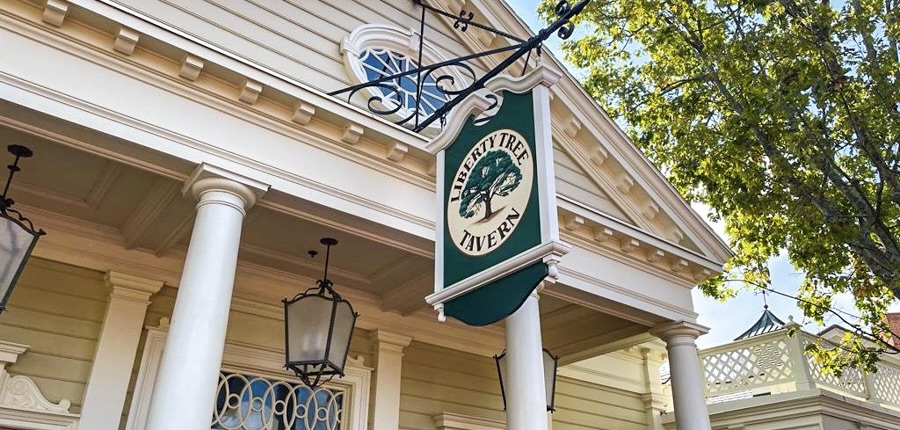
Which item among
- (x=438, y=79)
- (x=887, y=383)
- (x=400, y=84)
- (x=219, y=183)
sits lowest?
(x=219, y=183)

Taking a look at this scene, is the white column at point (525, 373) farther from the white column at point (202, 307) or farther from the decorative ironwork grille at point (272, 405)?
the white column at point (202, 307)

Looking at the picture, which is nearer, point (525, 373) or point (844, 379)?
point (525, 373)

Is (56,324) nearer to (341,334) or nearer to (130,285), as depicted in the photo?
(130,285)

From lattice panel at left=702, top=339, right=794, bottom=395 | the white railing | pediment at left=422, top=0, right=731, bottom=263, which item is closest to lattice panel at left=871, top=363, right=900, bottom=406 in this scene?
the white railing

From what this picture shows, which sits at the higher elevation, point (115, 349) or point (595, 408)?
point (595, 408)

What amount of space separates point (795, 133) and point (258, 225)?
600cm

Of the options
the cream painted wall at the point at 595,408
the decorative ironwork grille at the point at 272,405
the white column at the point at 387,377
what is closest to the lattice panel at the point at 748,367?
the cream painted wall at the point at 595,408

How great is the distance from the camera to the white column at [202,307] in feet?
12.2

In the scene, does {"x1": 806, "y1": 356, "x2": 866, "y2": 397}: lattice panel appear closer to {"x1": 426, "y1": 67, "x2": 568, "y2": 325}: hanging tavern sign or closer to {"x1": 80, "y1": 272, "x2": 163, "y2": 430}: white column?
{"x1": 426, "y1": 67, "x2": 568, "y2": 325}: hanging tavern sign

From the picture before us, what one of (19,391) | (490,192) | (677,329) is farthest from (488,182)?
Result: (19,391)

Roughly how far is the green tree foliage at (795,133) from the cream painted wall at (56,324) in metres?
7.22

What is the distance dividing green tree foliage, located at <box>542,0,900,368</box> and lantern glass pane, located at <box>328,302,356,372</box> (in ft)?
17.9

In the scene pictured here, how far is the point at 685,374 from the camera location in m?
6.70

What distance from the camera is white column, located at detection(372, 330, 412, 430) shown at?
6664 mm
